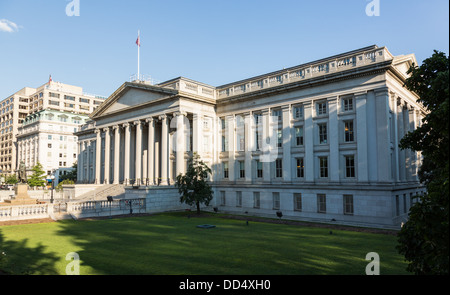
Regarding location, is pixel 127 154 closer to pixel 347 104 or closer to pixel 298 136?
pixel 298 136

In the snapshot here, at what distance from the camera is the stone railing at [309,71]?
3328 centimetres

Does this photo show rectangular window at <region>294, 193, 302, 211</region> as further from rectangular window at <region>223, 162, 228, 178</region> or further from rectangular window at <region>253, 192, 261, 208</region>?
rectangular window at <region>223, 162, 228, 178</region>

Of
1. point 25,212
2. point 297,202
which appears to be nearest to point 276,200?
point 297,202

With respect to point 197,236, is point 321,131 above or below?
above

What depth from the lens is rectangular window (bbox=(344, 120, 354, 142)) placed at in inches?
1378

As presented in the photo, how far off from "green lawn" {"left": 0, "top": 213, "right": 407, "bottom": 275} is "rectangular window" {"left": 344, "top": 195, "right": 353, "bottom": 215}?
944 cm

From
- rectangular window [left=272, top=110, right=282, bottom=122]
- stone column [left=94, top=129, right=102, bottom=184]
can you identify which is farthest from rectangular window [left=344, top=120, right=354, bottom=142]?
stone column [left=94, top=129, right=102, bottom=184]

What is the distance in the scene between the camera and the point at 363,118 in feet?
110

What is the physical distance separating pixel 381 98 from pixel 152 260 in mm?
29042

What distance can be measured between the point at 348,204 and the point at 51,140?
107 meters
